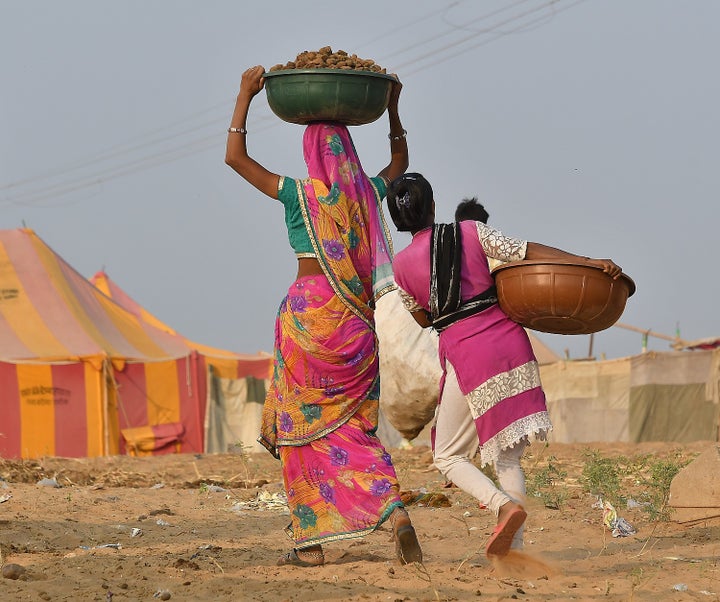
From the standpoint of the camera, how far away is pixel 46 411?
677 inches

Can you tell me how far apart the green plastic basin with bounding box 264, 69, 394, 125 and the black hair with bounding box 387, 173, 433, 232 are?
50 cm

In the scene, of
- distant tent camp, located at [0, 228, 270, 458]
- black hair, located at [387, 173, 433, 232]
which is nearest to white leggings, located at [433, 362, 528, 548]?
black hair, located at [387, 173, 433, 232]

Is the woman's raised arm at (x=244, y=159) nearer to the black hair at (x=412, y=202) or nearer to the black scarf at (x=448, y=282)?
the black hair at (x=412, y=202)

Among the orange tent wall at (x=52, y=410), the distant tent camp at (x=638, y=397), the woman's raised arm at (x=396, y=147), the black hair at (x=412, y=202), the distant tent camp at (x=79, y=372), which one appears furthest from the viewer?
the distant tent camp at (x=638, y=397)

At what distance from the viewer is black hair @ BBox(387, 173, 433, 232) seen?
4.86 meters

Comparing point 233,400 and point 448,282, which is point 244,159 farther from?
point 233,400

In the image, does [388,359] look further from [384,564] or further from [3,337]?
[3,337]

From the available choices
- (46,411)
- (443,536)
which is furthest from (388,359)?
(46,411)

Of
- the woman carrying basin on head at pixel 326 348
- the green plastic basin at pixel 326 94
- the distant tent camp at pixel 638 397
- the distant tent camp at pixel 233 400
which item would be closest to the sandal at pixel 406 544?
the woman carrying basin on head at pixel 326 348

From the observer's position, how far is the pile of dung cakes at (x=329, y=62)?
5.15 meters

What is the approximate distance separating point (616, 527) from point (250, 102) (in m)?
2.95

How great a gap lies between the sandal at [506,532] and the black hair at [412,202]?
1.26 metres

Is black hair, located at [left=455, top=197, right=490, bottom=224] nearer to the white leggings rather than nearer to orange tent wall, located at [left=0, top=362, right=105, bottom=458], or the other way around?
the white leggings

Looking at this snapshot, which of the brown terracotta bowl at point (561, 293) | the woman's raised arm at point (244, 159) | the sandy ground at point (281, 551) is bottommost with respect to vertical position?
the sandy ground at point (281, 551)
